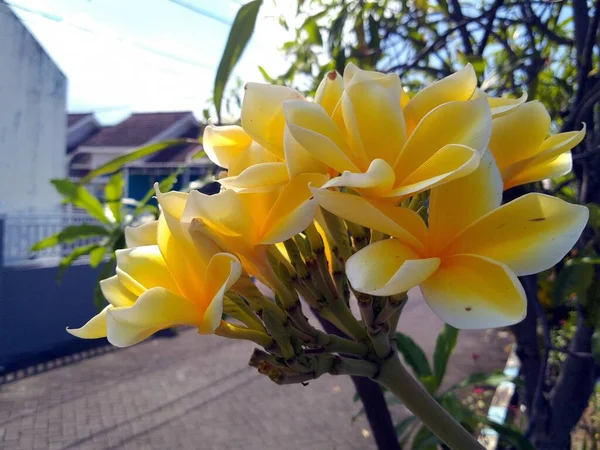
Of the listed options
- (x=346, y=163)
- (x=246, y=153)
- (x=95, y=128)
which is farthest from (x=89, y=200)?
(x=95, y=128)

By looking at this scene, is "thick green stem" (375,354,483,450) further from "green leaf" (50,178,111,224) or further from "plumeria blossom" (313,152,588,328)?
"green leaf" (50,178,111,224)

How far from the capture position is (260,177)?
14.2 inches

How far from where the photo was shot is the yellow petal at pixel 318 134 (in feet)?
1.06

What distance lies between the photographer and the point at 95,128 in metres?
20.0

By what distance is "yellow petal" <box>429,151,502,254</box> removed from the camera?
347 millimetres

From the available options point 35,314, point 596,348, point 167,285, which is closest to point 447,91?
point 167,285

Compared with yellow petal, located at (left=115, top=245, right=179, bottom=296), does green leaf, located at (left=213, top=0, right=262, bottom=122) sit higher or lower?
higher

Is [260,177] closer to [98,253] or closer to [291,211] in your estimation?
[291,211]

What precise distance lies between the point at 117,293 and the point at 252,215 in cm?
14

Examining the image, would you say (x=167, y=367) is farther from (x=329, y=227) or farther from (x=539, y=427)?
(x=329, y=227)

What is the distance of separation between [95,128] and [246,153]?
70.3 ft

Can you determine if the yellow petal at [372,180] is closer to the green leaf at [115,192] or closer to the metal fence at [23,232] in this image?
the green leaf at [115,192]

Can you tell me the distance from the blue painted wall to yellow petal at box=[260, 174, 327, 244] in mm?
5271

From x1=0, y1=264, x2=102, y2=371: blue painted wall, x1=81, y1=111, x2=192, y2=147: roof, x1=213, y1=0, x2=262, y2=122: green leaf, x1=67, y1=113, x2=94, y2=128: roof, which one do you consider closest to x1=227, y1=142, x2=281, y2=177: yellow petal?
x1=213, y1=0, x2=262, y2=122: green leaf
